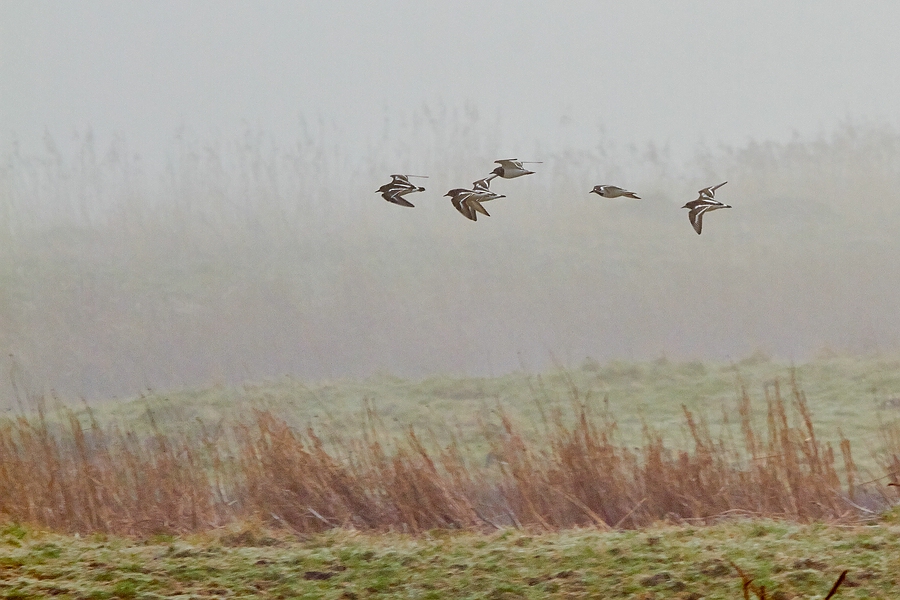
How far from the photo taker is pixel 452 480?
8.71 ft

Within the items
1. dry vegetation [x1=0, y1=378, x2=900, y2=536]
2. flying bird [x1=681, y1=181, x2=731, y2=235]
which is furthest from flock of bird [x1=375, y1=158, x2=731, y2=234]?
dry vegetation [x1=0, y1=378, x2=900, y2=536]

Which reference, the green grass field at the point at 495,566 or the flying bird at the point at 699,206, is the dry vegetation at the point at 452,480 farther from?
the flying bird at the point at 699,206

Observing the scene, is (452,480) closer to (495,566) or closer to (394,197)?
(495,566)

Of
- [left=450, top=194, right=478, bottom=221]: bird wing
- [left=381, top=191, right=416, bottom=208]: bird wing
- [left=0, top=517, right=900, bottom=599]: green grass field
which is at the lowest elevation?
[left=0, top=517, right=900, bottom=599]: green grass field

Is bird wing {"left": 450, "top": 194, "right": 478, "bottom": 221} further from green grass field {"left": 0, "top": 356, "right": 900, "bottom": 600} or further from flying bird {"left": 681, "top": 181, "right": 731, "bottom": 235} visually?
green grass field {"left": 0, "top": 356, "right": 900, "bottom": 600}

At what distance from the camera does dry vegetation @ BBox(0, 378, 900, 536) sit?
2.56m

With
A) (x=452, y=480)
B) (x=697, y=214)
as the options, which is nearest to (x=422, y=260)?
(x=452, y=480)

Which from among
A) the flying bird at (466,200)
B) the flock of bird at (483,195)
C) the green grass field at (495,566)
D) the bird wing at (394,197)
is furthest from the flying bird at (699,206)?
the green grass field at (495,566)

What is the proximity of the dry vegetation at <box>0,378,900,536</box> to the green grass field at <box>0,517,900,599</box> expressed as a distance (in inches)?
5.3

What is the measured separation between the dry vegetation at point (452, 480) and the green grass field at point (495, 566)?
0.44 feet

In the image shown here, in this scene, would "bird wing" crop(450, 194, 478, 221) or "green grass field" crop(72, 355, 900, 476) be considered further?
"green grass field" crop(72, 355, 900, 476)

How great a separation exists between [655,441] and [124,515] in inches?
58.8

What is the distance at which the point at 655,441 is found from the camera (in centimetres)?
269

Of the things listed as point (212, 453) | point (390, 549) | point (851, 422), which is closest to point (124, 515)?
point (212, 453)
